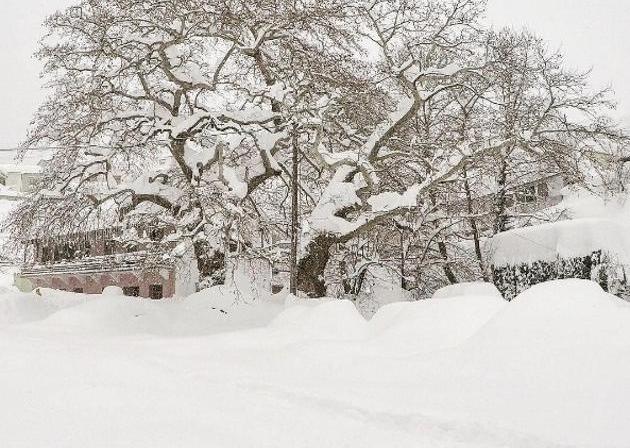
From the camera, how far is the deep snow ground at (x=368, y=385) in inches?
171

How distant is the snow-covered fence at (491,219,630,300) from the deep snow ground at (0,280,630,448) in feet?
34.5

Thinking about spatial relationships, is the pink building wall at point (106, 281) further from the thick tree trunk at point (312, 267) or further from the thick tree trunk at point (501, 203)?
the thick tree trunk at point (501, 203)

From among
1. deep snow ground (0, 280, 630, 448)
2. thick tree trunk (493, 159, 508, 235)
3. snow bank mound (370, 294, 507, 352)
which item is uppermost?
thick tree trunk (493, 159, 508, 235)

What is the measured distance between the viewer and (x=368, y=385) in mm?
6016

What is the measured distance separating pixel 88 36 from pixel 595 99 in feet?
53.1

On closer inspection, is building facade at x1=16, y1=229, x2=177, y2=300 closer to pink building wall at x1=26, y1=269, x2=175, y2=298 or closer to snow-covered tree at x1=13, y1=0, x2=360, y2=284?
pink building wall at x1=26, y1=269, x2=175, y2=298

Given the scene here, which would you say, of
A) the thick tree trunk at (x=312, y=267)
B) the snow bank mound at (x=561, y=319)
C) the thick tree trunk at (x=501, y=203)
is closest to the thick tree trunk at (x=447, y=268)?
the thick tree trunk at (x=501, y=203)

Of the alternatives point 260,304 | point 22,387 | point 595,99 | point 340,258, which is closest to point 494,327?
point 22,387

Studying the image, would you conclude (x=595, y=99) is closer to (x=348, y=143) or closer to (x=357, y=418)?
(x=348, y=143)

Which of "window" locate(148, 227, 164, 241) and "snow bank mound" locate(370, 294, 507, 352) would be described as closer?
"snow bank mound" locate(370, 294, 507, 352)

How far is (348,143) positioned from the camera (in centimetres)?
1895

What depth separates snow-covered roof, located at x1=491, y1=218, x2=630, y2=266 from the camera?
17.5 metres

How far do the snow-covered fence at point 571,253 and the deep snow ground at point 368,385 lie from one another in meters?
10.5

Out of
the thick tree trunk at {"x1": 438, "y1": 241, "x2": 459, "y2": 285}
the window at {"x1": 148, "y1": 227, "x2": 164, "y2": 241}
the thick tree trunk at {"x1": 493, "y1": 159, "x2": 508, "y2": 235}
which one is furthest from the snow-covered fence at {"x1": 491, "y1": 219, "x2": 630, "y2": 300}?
the window at {"x1": 148, "y1": 227, "x2": 164, "y2": 241}
